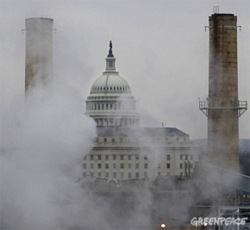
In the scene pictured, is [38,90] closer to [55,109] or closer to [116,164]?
[55,109]

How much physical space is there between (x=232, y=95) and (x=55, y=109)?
1210 inches

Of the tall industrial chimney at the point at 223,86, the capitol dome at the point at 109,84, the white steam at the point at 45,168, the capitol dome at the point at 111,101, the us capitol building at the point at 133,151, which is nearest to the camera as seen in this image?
the white steam at the point at 45,168

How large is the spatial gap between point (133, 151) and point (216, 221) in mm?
29988

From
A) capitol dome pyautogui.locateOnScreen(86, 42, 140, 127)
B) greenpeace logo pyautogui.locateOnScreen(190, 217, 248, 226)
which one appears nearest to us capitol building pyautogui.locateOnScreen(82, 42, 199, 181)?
capitol dome pyautogui.locateOnScreen(86, 42, 140, 127)

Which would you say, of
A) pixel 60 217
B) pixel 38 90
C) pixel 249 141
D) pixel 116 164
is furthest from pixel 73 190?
pixel 116 164

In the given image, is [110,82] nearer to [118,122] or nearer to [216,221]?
[118,122]

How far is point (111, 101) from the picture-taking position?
477ft

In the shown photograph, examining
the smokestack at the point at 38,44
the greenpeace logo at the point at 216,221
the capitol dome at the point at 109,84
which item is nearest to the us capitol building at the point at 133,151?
the smokestack at the point at 38,44

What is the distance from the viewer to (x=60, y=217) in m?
69.2

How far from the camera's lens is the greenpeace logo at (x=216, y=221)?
71.4 metres

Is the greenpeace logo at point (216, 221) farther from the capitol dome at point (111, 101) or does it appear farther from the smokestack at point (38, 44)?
the smokestack at point (38, 44)

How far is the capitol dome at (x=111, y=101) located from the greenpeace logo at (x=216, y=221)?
790 inches

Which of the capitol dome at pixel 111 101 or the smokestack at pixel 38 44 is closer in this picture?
the capitol dome at pixel 111 101

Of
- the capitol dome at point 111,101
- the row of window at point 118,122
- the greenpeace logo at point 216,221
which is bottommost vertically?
the greenpeace logo at point 216,221
